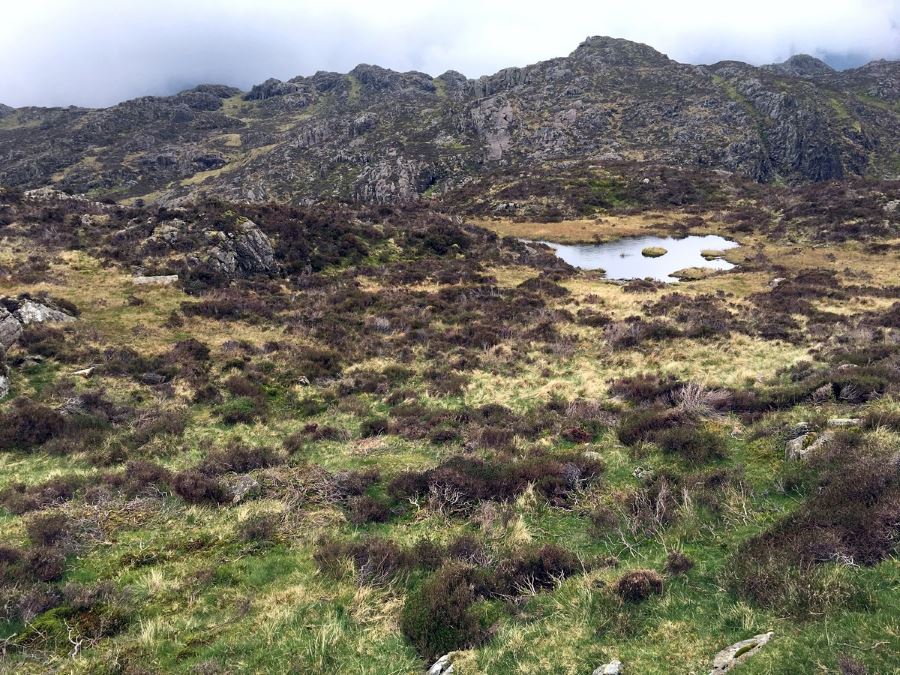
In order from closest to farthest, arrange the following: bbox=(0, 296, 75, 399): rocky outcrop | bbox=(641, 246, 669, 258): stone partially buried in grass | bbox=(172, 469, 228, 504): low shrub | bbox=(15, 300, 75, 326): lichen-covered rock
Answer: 1. bbox=(172, 469, 228, 504): low shrub
2. bbox=(0, 296, 75, 399): rocky outcrop
3. bbox=(15, 300, 75, 326): lichen-covered rock
4. bbox=(641, 246, 669, 258): stone partially buried in grass

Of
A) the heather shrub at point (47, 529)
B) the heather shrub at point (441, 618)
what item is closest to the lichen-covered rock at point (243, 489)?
the heather shrub at point (47, 529)

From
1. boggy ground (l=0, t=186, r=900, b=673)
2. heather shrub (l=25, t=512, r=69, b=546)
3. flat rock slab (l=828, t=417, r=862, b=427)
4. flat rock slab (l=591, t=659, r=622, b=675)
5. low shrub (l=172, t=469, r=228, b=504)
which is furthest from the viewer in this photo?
low shrub (l=172, t=469, r=228, b=504)

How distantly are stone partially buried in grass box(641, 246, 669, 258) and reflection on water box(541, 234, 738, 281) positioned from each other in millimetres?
414

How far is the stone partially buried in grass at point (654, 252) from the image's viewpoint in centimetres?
5165

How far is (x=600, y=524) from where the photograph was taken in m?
9.51

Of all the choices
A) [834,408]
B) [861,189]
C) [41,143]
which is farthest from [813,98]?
[41,143]

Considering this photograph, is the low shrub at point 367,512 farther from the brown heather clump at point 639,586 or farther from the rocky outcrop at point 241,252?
the rocky outcrop at point 241,252

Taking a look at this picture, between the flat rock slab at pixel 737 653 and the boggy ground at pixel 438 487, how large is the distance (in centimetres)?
17

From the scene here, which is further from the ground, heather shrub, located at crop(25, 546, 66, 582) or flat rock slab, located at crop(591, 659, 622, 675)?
heather shrub, located at crop(25, 546, 66, 582)

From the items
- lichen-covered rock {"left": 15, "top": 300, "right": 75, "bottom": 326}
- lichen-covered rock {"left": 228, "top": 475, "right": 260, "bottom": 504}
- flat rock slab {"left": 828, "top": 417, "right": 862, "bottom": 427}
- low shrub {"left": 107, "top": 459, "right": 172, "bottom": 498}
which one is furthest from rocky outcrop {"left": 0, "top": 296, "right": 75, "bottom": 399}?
flat rock slab {"left": 828, "top": 417, "right": 862, "bottom": 427}

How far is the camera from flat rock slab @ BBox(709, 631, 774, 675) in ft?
17.1

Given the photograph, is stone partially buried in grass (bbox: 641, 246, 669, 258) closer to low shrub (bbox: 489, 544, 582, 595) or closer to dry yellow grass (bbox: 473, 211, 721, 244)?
dry yellow grass (bbox: 473, 211, 721, 244)

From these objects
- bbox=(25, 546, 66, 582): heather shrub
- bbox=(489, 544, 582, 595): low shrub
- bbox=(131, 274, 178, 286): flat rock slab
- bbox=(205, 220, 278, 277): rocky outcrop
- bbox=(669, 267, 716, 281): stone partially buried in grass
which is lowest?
bbox=(489, 544, 582, 595): low shrub

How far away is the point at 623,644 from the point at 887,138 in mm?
158817
